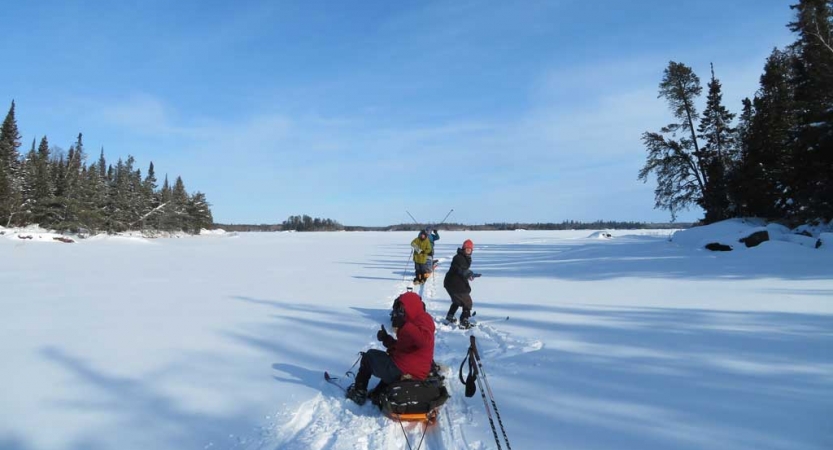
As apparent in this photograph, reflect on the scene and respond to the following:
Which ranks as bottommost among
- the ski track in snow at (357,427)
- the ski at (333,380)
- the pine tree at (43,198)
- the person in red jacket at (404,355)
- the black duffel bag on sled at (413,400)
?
the ski track in snow at (357,427)

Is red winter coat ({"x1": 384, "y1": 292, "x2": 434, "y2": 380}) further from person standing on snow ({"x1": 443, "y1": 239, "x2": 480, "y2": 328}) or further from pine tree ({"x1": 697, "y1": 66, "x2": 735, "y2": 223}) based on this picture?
pine tree ({"x1": 697, "y1": 66, "x2": 735, "y2": 223})

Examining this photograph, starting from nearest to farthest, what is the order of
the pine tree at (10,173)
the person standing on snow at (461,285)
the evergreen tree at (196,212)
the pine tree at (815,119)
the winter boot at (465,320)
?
the winter boot at (465,320), the person standing on snow at (461,285), the pine tree at (815,119), the pine tree at (10,173), the evergreen tree at (196,212)

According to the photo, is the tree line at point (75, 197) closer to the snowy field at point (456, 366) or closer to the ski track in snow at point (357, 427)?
the snowy field at point (456, 366)

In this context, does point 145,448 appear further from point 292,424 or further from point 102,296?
point 102,296

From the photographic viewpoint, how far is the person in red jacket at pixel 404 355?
442 centimetres

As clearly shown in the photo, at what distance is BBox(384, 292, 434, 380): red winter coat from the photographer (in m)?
4.45

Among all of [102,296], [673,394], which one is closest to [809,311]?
[673,394]

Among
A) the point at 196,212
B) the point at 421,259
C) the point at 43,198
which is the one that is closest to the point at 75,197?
the point at 43,198

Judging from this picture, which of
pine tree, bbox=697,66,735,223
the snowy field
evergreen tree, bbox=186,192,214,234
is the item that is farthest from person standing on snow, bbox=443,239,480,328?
evergreen tree, bbox=186,192,214,234

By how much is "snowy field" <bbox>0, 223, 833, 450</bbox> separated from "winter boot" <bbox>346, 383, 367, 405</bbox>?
0.29ft

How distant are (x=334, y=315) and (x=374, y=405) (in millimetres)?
4618

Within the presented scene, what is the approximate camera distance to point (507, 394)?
4453 mm

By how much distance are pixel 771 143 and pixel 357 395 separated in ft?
88.8

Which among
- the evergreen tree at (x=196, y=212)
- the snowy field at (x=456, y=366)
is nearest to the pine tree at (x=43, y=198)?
the evergreen tree at (x=196, y=212)
